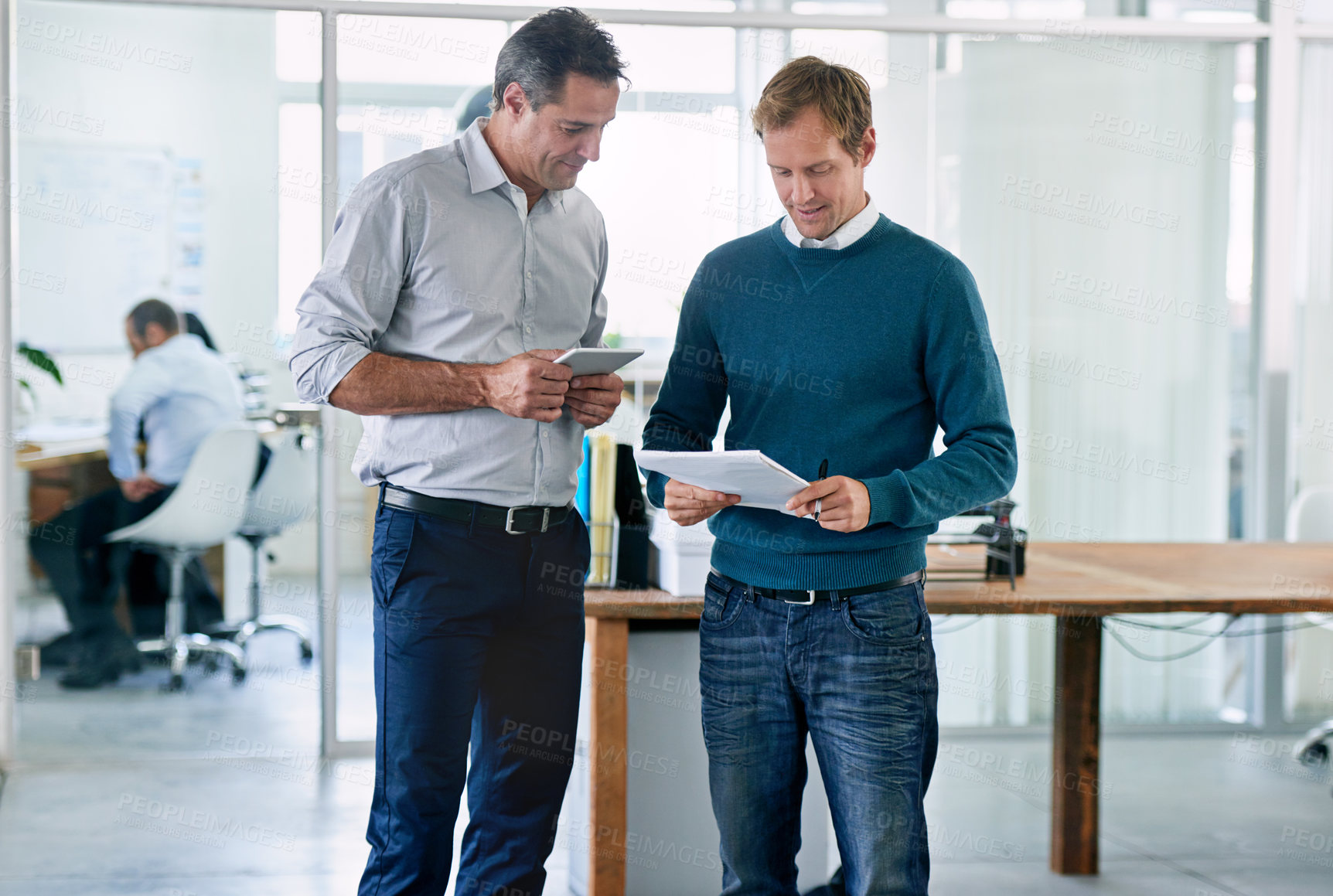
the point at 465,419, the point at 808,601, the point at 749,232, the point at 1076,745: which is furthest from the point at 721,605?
the point at 749,232

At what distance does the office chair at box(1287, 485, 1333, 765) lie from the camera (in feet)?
11.7

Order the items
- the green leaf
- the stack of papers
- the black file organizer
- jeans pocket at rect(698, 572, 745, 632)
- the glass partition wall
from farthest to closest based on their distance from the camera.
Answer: the glass partition wall → the green leaf → the black file organizer → jeans pocket at rect(698, 572, 745, 632) → the stack of papers

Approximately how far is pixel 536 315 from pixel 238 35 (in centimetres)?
215

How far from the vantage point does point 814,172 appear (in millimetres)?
1588

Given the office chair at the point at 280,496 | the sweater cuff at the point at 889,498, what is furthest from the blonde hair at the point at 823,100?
the office chair at the point at 280,496

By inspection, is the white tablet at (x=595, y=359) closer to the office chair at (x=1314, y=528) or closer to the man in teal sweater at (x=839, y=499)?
the man in teal sweater at (x=839, y=499)

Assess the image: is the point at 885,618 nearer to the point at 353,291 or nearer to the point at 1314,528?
the point at 353,291

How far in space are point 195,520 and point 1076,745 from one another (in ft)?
8.60

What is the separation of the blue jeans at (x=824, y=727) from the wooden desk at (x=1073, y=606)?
626 mm

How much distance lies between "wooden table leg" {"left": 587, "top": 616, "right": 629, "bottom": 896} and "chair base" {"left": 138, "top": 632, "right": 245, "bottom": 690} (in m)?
1.84

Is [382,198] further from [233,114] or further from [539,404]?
[233,114]

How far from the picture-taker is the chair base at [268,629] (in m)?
3.68

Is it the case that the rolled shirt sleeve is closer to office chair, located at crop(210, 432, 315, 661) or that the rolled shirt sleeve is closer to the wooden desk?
the wooden desk

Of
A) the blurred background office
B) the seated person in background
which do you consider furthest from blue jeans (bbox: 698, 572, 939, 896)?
the seated person in background
